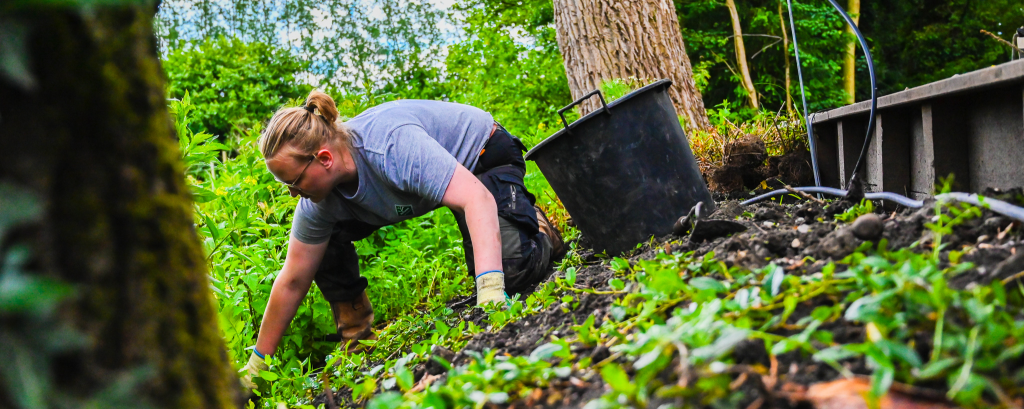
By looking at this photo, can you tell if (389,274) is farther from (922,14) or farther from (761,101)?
(922,14)

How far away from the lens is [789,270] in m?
1.25

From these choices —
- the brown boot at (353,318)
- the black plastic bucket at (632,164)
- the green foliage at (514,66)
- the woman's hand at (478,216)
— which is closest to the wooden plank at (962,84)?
the black plastic bucket at (632,164)

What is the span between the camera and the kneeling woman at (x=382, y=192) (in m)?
2.45

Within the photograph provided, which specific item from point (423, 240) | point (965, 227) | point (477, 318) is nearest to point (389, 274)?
point (423, 240)

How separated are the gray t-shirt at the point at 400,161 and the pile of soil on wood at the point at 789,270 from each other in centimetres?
84

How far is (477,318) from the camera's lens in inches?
94.5

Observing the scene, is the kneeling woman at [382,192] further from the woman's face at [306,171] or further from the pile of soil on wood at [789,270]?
the pile of soil on wood at [789,270]

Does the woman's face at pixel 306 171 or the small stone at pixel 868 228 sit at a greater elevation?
the woman's face at pixel 306 171

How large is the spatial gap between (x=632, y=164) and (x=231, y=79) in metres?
7.68

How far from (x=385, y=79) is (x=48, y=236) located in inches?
331

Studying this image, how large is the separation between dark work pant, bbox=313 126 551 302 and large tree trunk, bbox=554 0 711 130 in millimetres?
1660

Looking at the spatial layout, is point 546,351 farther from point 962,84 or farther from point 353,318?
point 353,318

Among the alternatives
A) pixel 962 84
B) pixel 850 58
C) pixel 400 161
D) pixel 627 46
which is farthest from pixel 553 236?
pixel 850 58

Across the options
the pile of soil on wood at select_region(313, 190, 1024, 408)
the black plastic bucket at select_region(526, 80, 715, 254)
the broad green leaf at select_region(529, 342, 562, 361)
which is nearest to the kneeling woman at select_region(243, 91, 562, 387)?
the black plastic bucket at select_region(526, 80, 715, 254)
